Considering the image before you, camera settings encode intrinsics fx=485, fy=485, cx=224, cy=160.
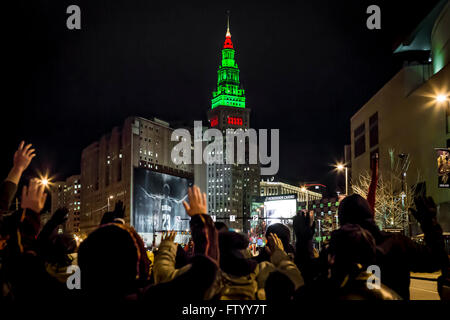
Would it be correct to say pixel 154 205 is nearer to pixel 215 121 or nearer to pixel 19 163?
pixel 215 121

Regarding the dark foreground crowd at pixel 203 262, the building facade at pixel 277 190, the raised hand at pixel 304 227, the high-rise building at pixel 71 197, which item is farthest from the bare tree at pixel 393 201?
the building facade at pixel 277 190

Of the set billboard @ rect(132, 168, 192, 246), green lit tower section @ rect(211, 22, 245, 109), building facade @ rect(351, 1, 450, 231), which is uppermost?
green lit tower section @ rect(211, 22, 245, 109)

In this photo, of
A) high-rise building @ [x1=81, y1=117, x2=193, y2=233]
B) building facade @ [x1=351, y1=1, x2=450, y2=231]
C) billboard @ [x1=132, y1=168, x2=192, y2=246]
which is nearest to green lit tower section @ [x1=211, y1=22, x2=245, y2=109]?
high-rise building @ [x1=81, y1=117, x2=193, y2=233]

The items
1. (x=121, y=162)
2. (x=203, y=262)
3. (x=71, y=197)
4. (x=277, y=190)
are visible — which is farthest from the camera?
(x=277, y=190)

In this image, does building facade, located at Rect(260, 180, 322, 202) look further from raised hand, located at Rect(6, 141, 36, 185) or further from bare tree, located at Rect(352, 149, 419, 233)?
raised hand, located at Rect(6, 141, 36, 185)

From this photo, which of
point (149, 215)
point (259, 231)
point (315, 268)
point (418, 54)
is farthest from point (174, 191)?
point (315, 268)

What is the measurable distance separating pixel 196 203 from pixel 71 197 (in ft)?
574

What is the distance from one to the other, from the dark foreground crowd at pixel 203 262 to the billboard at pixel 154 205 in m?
105

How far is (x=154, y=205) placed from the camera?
11538 centimetres

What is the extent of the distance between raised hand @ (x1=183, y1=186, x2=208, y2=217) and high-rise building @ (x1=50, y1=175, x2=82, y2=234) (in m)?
158

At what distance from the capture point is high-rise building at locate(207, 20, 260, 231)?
16050cm

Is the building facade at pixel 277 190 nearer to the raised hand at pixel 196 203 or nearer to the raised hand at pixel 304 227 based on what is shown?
the raised hand at pixel 304 227

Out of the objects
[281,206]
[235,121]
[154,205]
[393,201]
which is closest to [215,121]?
[235,121]

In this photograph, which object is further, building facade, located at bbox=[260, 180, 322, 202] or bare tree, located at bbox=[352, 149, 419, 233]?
building facade, located at bbox=[260, 180, 322, 202]
